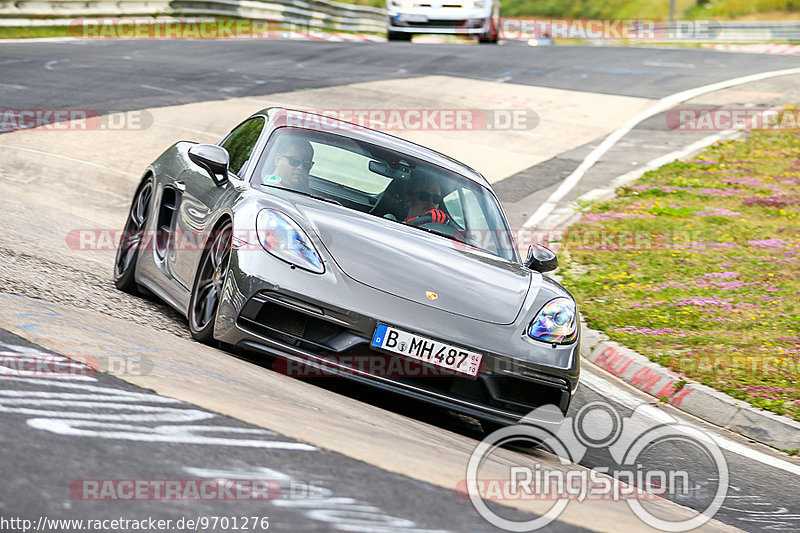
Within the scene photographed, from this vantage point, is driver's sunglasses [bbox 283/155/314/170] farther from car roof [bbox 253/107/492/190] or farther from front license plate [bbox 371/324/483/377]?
front license plate [bbox 371/324/483/377]

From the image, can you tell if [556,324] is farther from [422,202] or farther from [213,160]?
[213,160]

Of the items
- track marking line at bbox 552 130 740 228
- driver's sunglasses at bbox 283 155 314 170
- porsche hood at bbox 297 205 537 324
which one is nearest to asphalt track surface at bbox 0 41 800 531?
porsche hood at bbox 297 205 537 324

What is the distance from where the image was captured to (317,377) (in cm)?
518

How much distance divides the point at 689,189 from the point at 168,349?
1021cm

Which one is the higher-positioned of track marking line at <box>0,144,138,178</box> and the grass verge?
track marking line at <box>0,144,138,178</box>

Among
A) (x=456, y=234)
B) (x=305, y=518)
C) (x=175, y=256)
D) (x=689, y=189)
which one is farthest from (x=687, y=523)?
(x=689, y=189)

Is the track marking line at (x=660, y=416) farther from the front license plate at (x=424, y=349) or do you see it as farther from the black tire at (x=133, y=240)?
the black tire at (x=133, y=240)

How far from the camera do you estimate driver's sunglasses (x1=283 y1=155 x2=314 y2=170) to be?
6125mm

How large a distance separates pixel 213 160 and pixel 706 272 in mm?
5513

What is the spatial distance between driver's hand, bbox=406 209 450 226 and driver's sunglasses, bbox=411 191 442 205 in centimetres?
6

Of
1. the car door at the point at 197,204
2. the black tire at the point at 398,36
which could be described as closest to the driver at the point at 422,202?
the car door at the point at 197,204

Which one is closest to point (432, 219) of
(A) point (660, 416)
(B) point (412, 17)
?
(A) point (660, 416)

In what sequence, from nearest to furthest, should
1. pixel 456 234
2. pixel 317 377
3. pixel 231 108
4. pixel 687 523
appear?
pixel 687 523, pixel 317 377, pixel 456 234, pixel 231 108

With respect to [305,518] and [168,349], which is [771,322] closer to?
[168,349]
